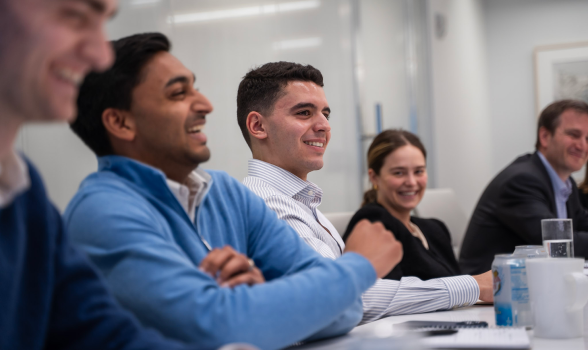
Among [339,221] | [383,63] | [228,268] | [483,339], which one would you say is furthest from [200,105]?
[383,63]

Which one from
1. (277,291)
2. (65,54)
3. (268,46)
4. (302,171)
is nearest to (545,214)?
(302,171)

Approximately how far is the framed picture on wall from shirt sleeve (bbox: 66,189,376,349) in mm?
5246

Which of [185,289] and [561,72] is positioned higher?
[561,72]

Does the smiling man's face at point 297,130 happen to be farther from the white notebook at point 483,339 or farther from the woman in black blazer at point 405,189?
the white notebook at point 483,339

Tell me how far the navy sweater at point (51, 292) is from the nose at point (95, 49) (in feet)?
0.63

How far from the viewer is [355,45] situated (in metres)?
3.82

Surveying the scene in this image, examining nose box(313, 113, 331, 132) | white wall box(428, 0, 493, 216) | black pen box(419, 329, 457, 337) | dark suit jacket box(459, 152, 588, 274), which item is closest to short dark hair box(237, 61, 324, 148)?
nose box(313, 113, 331, 132)

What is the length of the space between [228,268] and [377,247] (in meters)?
0.27

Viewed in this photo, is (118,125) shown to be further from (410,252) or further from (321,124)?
(410,252)

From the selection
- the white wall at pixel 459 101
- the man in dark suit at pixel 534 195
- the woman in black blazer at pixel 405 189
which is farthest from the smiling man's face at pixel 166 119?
the white wall at pixel 459 101

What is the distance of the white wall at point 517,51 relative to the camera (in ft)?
18.3

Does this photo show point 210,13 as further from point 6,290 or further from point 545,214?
point 6,290

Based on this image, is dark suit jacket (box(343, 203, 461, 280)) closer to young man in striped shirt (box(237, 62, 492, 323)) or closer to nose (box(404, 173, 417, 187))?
nose (box(404, 173, 417, 187))

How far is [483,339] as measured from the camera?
968 millimetres
